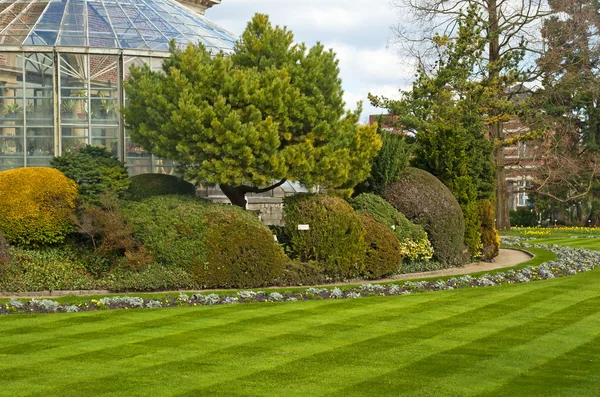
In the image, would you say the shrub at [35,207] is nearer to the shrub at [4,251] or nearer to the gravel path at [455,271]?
the shrub at [4,251]

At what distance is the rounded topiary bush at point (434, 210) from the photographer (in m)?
23.6

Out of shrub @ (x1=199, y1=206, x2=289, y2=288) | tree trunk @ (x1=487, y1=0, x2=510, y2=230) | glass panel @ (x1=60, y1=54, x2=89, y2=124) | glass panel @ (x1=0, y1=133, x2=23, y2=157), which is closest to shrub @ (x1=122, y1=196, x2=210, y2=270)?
shrub @ (x1=199, y1=206, x2=289, y2=288)

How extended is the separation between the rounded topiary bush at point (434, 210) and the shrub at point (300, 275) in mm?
4688

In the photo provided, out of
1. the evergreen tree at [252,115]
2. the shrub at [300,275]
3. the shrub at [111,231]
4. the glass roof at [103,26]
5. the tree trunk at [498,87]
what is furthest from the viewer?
the tree trunk at [498,87]

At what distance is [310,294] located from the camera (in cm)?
1719

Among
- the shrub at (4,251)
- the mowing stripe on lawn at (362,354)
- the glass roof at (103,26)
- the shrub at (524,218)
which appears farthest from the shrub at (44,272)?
the shrub at (524,218)

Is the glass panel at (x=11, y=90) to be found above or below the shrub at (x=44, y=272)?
above

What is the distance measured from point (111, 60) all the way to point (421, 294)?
12.3 meters

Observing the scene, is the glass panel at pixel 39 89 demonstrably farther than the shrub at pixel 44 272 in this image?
Yes

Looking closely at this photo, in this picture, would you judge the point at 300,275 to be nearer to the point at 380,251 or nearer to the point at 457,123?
the point at 380,251

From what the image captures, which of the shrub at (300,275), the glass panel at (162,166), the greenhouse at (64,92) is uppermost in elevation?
the greenhouse at (64,92)

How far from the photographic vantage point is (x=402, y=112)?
3469cm

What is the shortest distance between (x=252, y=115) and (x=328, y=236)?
3.46 meters

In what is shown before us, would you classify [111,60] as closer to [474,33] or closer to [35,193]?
[35,193]
